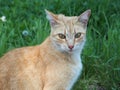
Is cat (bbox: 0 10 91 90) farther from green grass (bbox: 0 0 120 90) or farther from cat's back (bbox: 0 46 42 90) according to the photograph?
green grass (bbox: 0 0 120 90)

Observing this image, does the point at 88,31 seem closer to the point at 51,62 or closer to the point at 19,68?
the point at 51,62

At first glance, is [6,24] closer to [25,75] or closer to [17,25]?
[17,25]

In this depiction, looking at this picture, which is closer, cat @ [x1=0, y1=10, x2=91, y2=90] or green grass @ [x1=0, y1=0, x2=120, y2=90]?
cat @ [x1=0, y1=10, x2=91, y2=90]

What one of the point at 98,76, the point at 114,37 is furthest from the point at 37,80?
the point at 114,37

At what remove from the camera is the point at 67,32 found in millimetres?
4793

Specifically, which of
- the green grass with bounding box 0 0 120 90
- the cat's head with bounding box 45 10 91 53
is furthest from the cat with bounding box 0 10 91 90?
the green grass with bounding box 0 0 120 90

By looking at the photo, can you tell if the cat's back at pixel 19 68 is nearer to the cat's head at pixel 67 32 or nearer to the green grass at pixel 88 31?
the cat's head at pixel 67 32

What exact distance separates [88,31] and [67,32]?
4.98ft

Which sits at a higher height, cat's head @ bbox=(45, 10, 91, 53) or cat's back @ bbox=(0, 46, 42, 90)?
cat's head @ bbox=(45, 10, 91, 53)

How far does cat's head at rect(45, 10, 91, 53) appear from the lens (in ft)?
15.6

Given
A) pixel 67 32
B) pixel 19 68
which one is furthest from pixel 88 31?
pixel 19 68

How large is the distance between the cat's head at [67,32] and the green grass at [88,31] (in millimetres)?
785

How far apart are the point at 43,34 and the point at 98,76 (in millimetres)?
897

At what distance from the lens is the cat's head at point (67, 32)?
15.6 ft
